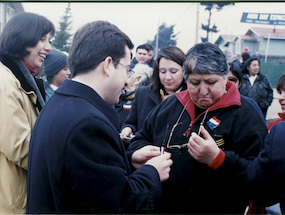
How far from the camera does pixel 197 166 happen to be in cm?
183

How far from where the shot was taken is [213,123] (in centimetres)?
182

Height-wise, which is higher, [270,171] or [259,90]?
[270,171]

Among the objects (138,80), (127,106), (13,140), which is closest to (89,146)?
(13,140)

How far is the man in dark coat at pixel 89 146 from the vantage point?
1.15 meters

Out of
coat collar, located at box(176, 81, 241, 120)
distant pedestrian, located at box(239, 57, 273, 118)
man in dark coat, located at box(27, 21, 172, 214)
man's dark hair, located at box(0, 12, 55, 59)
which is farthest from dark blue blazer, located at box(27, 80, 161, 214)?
distant pedestrian, located at box(239, 57, 273, 118)

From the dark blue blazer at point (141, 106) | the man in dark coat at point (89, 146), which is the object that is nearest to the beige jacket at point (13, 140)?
the man in dark coat at point (89, 146)

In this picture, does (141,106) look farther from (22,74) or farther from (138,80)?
(22,74)

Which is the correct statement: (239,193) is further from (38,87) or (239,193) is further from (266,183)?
(38,87)

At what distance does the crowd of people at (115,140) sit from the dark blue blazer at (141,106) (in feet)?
2.66

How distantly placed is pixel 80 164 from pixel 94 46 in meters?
0.55

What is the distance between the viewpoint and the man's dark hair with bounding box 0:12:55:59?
6.49ft

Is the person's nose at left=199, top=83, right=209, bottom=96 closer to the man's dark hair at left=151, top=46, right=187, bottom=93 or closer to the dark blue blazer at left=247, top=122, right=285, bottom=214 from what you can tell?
the dark blue blazer at left=247, top=122, right=285, bottom=214

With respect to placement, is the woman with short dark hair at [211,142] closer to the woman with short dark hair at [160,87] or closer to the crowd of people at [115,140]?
the crowd of people at [115,140]

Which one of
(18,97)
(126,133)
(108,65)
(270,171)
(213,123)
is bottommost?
(126,133)
